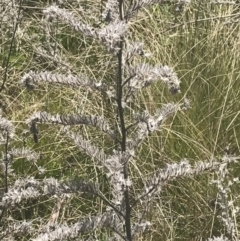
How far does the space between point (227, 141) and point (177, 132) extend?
0.80 feet

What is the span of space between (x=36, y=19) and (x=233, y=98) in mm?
1554

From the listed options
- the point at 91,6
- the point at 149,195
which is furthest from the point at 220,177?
the point at 91,6

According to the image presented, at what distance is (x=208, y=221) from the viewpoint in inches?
95.0

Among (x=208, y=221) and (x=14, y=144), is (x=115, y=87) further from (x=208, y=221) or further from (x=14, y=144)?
(x=14, y=144)

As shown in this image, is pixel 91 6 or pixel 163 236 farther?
pixel 91 6

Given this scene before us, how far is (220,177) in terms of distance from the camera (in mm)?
2037

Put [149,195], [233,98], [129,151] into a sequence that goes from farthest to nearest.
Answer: [233,98] → [149,195] → [129,151]

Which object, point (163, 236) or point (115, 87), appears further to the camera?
point (163, 236)

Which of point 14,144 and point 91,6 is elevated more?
point 91,6

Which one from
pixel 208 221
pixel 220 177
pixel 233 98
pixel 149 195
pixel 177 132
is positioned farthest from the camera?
pixel 233 98

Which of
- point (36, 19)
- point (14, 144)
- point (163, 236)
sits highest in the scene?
point (36, 19)

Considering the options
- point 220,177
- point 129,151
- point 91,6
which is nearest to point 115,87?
point 129,151

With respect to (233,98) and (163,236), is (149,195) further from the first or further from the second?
(233,98)

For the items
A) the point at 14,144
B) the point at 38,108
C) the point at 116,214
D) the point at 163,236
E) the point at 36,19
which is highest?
the point at 36,19
